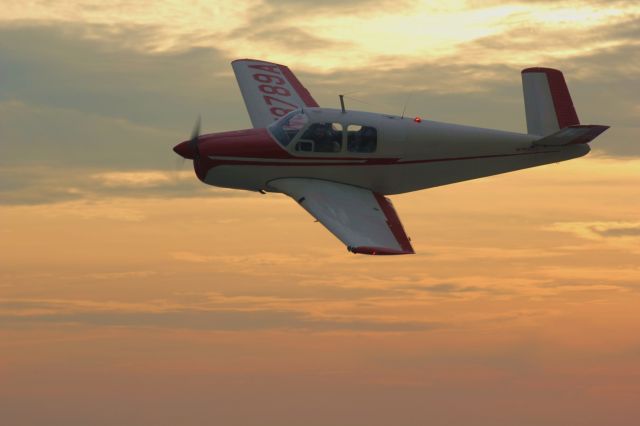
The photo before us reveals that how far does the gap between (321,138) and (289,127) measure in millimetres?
955

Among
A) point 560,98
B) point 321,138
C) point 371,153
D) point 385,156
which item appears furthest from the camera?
point 560,98

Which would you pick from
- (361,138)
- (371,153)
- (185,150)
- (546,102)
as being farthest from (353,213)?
(546,102)

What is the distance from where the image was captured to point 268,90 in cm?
3719

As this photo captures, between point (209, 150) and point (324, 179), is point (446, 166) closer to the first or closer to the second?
point (324, 179)

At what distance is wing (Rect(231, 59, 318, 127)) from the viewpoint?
119 ft

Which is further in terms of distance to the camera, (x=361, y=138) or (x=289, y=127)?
(x=361, y=138)

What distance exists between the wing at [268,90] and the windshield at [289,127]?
12.1ft

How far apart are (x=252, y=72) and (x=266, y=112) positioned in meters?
2.59

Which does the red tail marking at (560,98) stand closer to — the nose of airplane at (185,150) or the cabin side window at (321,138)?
the cabin side window at (321,138)

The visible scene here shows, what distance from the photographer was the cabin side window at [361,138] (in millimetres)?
31859

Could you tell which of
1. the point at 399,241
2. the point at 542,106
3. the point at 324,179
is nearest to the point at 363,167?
the point at 324,179

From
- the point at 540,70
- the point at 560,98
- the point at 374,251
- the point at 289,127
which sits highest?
the point at 540,70

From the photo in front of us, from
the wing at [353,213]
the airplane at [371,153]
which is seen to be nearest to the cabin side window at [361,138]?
the airplane at [371,153]

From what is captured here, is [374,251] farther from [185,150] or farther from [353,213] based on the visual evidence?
[185,150]
